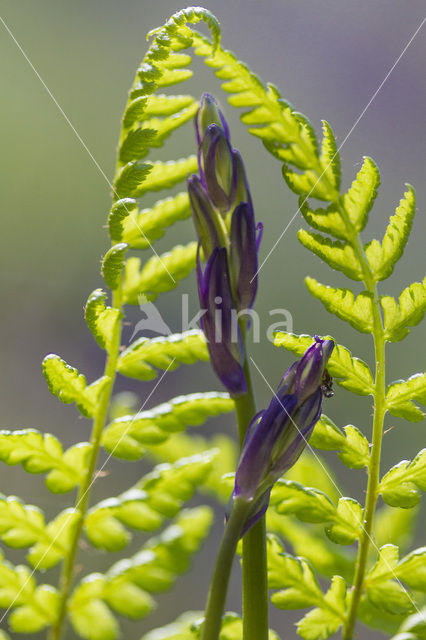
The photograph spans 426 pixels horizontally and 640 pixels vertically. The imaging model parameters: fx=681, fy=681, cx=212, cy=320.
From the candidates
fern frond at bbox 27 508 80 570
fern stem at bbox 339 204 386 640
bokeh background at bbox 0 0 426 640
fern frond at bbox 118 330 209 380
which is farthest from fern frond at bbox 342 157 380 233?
bokeh background at bbox 0 0 426 640

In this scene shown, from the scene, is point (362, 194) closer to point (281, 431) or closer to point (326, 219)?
point (326, 219)

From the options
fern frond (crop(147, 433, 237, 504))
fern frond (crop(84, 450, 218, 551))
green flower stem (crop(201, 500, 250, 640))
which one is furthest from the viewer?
fern frond (crop(147, 433, 237, 504))

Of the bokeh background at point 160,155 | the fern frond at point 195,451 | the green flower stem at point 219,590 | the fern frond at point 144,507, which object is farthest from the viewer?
the bokeh background at point 160,155

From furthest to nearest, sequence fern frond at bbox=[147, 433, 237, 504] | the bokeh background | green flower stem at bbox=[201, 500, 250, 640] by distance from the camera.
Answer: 1. the bokeh background
2. fern frond at bbox=[147, 433, 237, 504]
3. green flower stem at bbox=[201, 500, 250, 640]

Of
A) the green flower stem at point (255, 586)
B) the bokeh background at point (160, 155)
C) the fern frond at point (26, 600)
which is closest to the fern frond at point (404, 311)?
the green flower stem at point (255, 586)

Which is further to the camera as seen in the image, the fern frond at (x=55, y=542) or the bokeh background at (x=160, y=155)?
the bokeh background at (x=160, y=155)

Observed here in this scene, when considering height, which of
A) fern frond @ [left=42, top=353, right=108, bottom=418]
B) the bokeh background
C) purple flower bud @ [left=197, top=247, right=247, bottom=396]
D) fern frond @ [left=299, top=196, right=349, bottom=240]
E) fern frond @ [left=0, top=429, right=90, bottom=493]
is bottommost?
fern frond @ [left=0, top=429, right=90, bottom=493]

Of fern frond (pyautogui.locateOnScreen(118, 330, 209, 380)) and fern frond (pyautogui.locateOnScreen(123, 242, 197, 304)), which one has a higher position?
fern frond (pyautogui.locateOnScreen(123, 242, 197, 304))

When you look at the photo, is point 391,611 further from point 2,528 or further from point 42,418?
point 42,418

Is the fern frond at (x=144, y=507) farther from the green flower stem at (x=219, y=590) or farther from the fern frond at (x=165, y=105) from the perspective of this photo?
the fern frond at (x=165, y=105)

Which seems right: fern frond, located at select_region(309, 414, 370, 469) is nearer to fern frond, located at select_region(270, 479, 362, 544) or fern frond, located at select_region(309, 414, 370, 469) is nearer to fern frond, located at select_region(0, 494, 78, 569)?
fern frond, located at select_region(270, 479, 362, 544)
